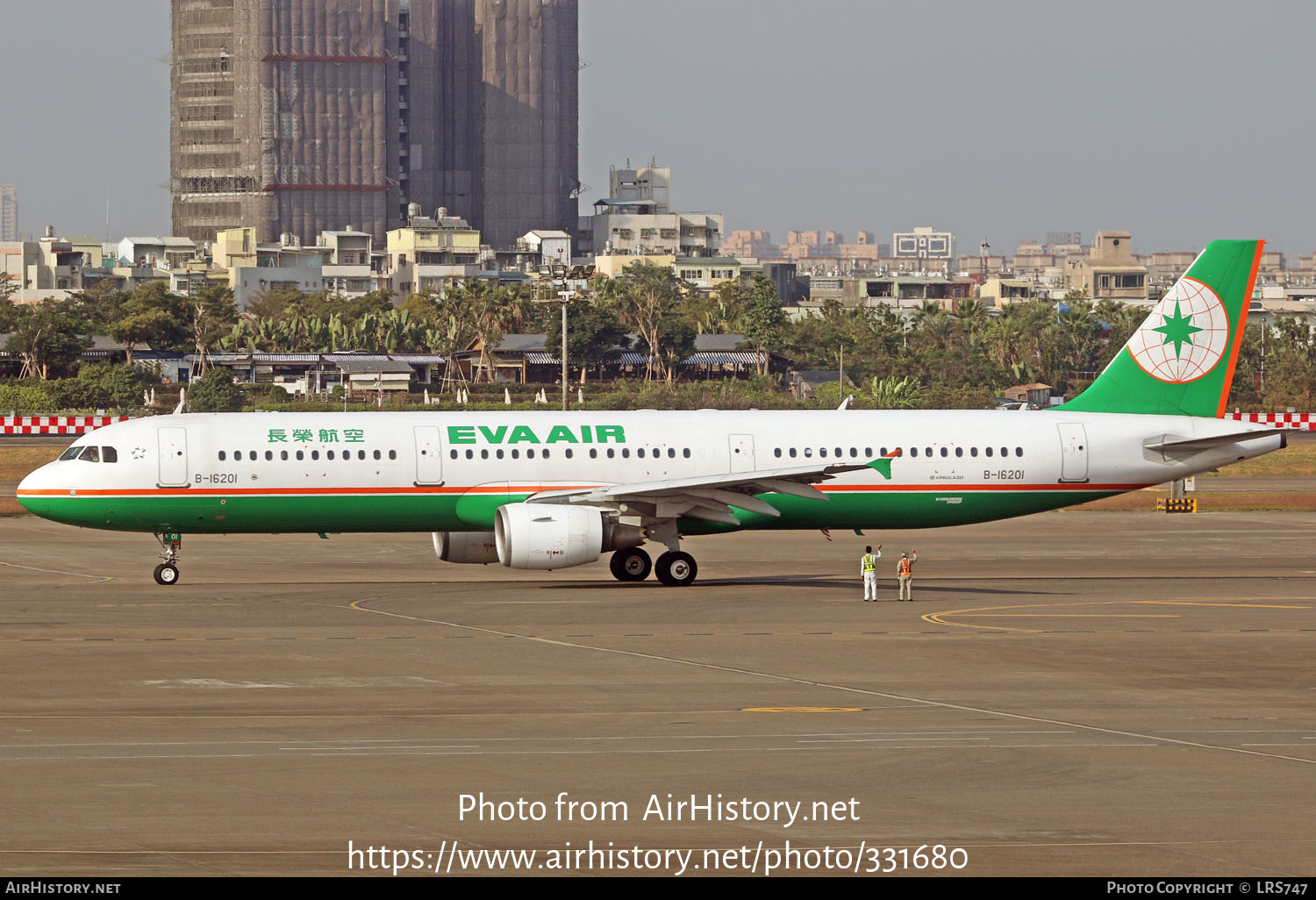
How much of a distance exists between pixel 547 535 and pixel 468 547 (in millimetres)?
4353

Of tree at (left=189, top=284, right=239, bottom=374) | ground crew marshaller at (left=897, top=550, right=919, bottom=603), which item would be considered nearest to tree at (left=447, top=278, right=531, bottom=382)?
tree at (left=189, top=284, right=239, bottom=374)

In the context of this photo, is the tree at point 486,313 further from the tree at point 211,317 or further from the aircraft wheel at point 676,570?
the aircraft wheel at point 676,570

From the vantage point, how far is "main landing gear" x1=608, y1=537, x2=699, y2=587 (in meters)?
42.5

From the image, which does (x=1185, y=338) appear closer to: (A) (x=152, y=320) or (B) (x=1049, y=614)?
(B) (x=1049, y=614)

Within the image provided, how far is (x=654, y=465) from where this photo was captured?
43531 mm

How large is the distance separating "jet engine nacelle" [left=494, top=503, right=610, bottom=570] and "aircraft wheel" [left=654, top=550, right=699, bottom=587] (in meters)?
2.45

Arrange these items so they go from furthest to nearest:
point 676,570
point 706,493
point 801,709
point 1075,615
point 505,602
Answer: point 676,570 → point 706,493 → point 505,602 → point 1075,615 → point 801,709

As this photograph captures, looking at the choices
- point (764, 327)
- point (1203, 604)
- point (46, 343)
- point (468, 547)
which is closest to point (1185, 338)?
point (1203, 604)

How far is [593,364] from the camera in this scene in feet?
537

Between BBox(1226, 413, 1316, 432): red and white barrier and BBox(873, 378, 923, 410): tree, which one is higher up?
BBox(873, 378, 923, 410): tree

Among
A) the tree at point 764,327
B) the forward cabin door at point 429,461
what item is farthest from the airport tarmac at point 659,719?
the tree at point 764,327

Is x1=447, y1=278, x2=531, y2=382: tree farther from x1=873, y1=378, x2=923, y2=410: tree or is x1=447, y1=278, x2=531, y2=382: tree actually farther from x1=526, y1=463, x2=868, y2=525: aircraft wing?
x1=526, y1=463, x2=868, y2=525: aircraft wing

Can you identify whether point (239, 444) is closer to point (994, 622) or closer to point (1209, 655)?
point (994, 622)

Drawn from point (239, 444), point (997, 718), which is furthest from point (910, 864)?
point (239, 444)
